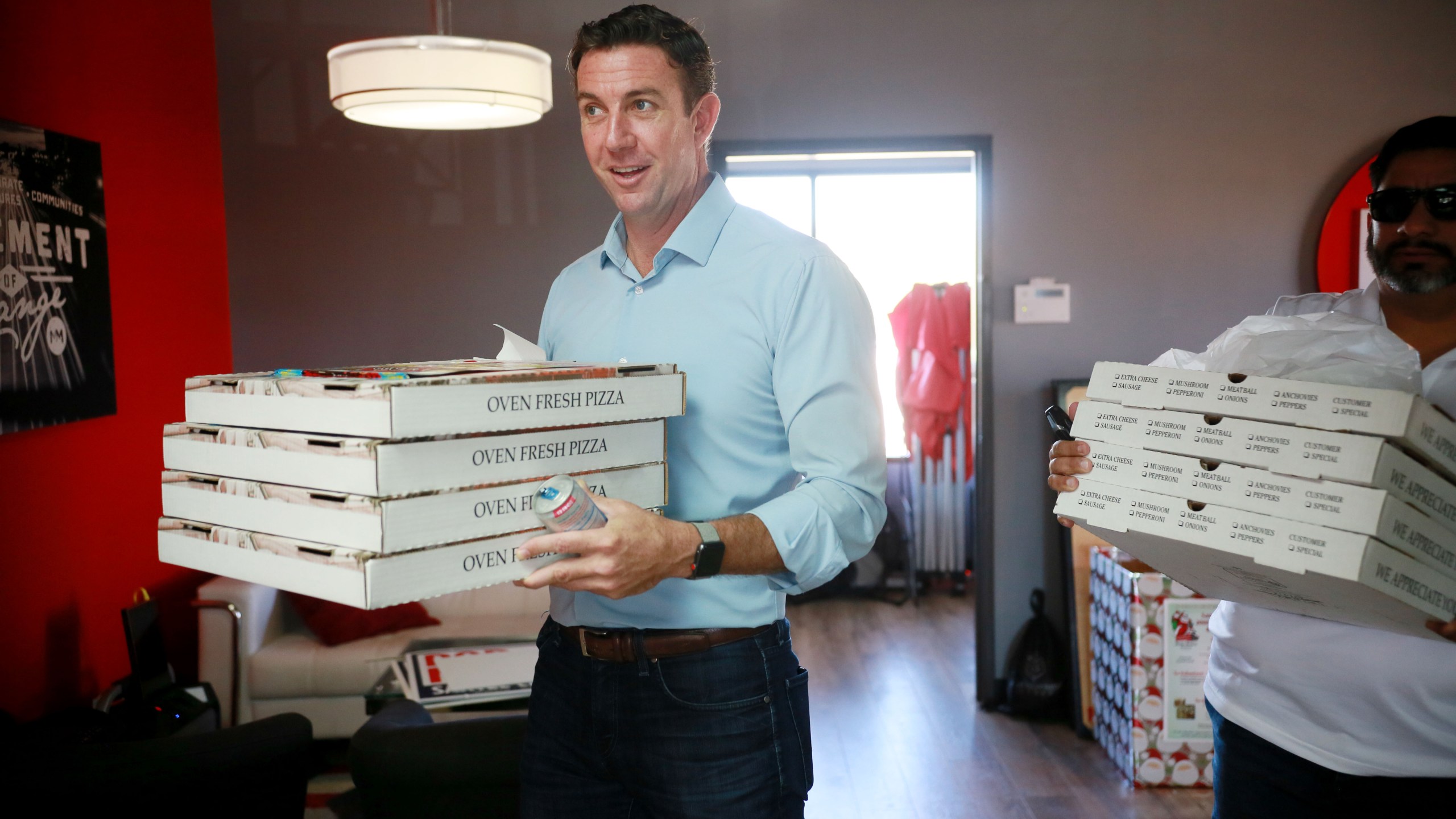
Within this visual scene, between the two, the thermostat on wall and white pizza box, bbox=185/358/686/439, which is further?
the thermostat on wall

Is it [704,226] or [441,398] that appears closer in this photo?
[441,398]

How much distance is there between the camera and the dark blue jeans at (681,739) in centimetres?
122

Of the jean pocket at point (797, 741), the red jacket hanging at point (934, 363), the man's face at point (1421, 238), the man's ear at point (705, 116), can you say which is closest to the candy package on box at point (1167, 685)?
the man's face at point (1421, 238)

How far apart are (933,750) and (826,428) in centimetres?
266

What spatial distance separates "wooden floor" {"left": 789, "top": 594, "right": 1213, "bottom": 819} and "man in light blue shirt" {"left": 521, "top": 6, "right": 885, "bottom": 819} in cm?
191

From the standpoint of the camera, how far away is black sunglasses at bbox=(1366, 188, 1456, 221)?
A: 1.39 metres

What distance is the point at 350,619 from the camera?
3465mm

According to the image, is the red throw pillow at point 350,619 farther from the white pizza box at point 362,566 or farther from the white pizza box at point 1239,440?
the white pizza box at point 1239,440

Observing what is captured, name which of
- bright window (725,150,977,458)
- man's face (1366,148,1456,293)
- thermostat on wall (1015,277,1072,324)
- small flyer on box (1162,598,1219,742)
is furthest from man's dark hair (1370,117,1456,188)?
bright window (725,150,977,458)

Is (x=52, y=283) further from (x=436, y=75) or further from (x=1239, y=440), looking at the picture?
(x=1239, y=440)

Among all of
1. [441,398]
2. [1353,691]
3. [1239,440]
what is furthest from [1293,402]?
[441,398]

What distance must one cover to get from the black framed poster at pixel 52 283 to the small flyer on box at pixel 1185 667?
334 centimetres

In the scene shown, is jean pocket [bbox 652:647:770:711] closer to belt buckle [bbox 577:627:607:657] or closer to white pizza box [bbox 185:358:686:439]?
belt buckle [bbox 577:627:607:657]

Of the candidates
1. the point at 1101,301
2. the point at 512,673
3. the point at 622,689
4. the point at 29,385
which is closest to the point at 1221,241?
the point at 1101,301
